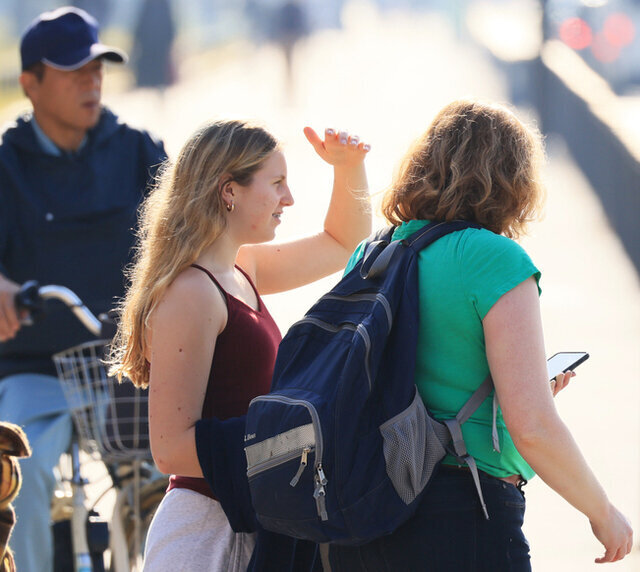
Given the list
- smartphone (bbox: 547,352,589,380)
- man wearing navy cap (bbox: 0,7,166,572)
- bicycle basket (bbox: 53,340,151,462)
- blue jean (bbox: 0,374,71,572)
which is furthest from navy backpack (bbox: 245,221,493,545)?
man wearing navy cap (bbox: 0,7,166,572)

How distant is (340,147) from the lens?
3.16 metres

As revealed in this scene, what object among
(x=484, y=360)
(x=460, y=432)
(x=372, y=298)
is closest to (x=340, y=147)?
(x=372, y=298)

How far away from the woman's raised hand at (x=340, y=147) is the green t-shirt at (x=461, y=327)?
2.57 feet

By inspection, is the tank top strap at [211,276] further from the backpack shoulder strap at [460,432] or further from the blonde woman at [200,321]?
the backpack shoulder strap at [460,432]

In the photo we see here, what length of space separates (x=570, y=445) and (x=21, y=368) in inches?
99.8

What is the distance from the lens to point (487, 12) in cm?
2025

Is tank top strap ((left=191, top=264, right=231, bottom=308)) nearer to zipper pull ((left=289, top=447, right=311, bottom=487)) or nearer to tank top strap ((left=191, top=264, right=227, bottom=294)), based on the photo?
tank top strap ((left=191, top=264, right=227, bottom=294))

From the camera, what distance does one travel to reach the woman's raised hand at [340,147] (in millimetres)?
3146

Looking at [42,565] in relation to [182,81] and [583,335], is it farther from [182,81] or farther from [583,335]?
[182,81]

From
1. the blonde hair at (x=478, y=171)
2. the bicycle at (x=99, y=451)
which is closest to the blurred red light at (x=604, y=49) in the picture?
the bicycle at (x=99, y=451)

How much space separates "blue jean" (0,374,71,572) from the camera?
12.8 feet

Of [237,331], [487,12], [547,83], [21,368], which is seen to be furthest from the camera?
[487,12]

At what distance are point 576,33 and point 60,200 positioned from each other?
12.3 meters

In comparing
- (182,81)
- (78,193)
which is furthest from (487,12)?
(78,193)
